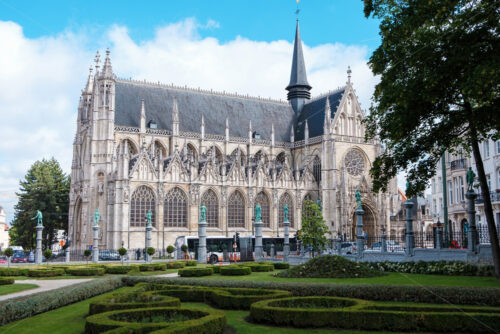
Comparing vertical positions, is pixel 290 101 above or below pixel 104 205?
above

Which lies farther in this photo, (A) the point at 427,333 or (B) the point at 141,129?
(B) the point at 141,129

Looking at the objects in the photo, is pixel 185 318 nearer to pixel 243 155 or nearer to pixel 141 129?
pixel 141 129

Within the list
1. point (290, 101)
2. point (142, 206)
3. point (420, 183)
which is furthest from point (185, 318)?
point (290, 101)

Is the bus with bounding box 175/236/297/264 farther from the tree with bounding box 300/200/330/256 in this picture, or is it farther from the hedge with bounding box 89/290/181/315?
the hedge with bounding box 89/290/181/315

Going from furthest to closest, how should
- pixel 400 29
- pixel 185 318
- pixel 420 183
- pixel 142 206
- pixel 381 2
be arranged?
pixel 142 206, pixel 420 183, pixel 381 2, pixel 400 29, pixel 185 318

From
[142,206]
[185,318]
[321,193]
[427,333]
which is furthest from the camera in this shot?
[321,193]

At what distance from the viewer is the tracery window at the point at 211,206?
173ft

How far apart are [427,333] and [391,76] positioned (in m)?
11.6

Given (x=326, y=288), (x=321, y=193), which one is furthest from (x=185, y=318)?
(x=321, y=193)

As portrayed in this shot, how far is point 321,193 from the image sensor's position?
197 feet

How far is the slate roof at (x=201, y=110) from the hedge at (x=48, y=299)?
123 feet

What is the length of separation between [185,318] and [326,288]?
4763mm

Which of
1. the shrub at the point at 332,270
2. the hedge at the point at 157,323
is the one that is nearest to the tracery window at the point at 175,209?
the shrub at the point at 332,270

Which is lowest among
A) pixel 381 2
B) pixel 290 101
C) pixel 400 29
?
pixel 400 29
